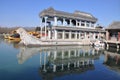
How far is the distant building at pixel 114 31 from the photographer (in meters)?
32.8

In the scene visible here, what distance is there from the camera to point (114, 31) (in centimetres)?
3409

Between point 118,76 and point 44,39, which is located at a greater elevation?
point 44,39

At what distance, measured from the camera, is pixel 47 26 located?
37.2m

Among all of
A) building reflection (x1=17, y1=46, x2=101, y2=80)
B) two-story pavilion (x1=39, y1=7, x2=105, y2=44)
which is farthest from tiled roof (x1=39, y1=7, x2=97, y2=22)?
building reflection (x1=17, y1=46, x2=101, y2=80)

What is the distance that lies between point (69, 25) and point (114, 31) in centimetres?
965

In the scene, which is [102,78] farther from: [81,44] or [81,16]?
[81,16]

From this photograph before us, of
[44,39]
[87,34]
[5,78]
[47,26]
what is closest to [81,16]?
[87,34]

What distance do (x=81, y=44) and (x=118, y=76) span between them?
82.6 ft

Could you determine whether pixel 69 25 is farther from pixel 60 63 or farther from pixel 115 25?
pixel 60 63

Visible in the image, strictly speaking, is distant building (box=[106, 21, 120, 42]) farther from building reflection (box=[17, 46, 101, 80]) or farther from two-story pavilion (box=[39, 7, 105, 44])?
building reflection (box=[17, 46, 101, 80])

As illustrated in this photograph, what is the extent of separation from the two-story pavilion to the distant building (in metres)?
6.75

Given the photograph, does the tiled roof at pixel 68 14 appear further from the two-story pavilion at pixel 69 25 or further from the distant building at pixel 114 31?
the distant building at pixel 114 31

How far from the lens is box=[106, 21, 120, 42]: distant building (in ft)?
108

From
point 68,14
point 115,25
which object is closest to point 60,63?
point 115,25
